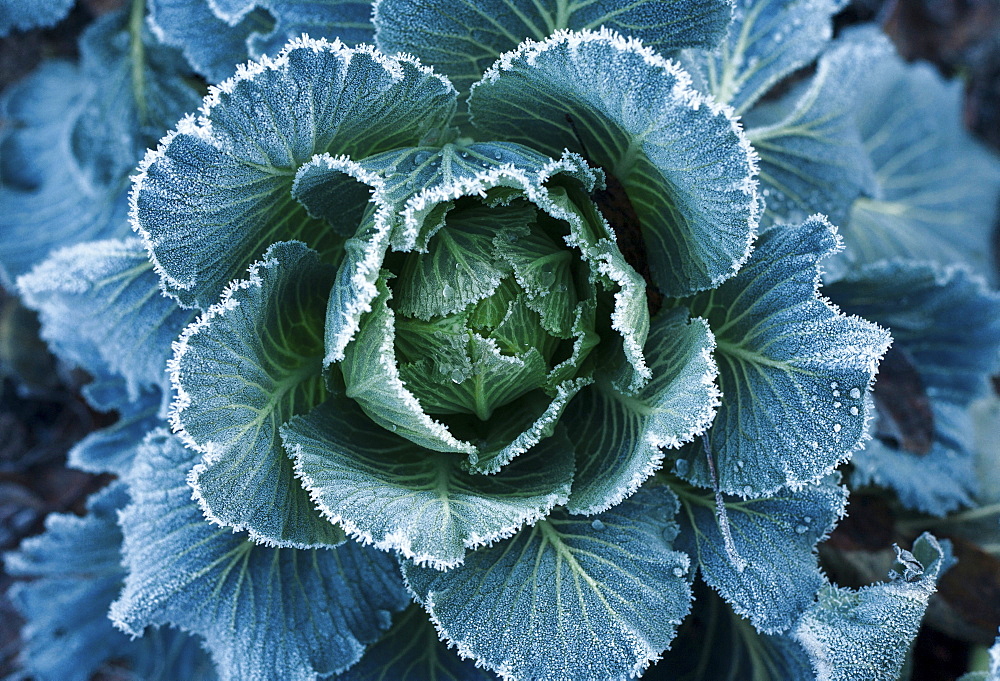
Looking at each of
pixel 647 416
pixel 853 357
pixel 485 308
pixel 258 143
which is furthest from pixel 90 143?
pixel 853 357

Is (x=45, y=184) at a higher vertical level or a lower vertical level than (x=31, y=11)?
lower

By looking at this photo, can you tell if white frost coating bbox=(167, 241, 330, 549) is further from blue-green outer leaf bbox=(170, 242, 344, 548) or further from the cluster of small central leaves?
the cluster of small central leaves

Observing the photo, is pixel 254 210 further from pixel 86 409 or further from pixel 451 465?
pixel 86 409

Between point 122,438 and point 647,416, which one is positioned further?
point 122,438

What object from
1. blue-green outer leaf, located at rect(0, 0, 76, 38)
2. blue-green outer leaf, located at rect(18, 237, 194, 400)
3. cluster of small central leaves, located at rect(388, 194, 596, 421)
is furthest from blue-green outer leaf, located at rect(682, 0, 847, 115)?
blue-green outer leaf, located at rect(0, 0, 76, 38)

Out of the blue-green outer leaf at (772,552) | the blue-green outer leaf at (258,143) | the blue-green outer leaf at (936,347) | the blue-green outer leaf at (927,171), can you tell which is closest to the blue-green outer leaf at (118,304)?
the blue-green outer leaf at (258,143)

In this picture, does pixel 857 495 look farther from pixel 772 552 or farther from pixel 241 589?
pixel 241 589
